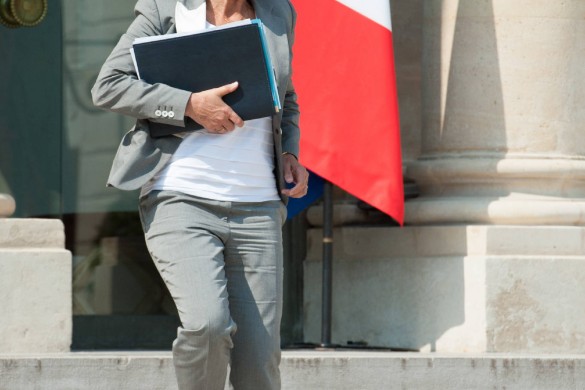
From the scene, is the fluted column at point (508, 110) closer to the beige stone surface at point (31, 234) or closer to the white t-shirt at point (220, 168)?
the beige stone surface at point (31, 234)

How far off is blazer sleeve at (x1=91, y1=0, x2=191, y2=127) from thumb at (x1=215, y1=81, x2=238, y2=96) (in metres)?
0.09

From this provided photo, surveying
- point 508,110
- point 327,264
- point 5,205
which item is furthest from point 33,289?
point 508,110

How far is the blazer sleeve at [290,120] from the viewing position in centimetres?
475

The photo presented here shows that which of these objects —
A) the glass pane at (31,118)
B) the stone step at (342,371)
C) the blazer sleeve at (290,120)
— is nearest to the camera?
the blazer sleeve at (290,120)

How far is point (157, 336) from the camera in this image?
26.0 ft

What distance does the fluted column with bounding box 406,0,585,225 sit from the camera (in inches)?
297

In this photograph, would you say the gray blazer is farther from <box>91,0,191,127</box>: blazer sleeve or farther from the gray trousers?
the gray trousers

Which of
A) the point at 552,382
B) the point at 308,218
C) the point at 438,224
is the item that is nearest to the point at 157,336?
the point at 308,218

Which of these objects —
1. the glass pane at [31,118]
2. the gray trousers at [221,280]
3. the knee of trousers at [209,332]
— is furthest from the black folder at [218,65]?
the glass pane at [31,118]

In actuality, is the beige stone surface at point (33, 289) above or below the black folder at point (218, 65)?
below

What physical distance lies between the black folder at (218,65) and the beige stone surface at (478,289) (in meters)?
2.99

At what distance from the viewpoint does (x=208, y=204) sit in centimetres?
440

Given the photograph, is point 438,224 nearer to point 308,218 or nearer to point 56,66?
point 308,218

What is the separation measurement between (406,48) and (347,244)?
1145 millimetres
